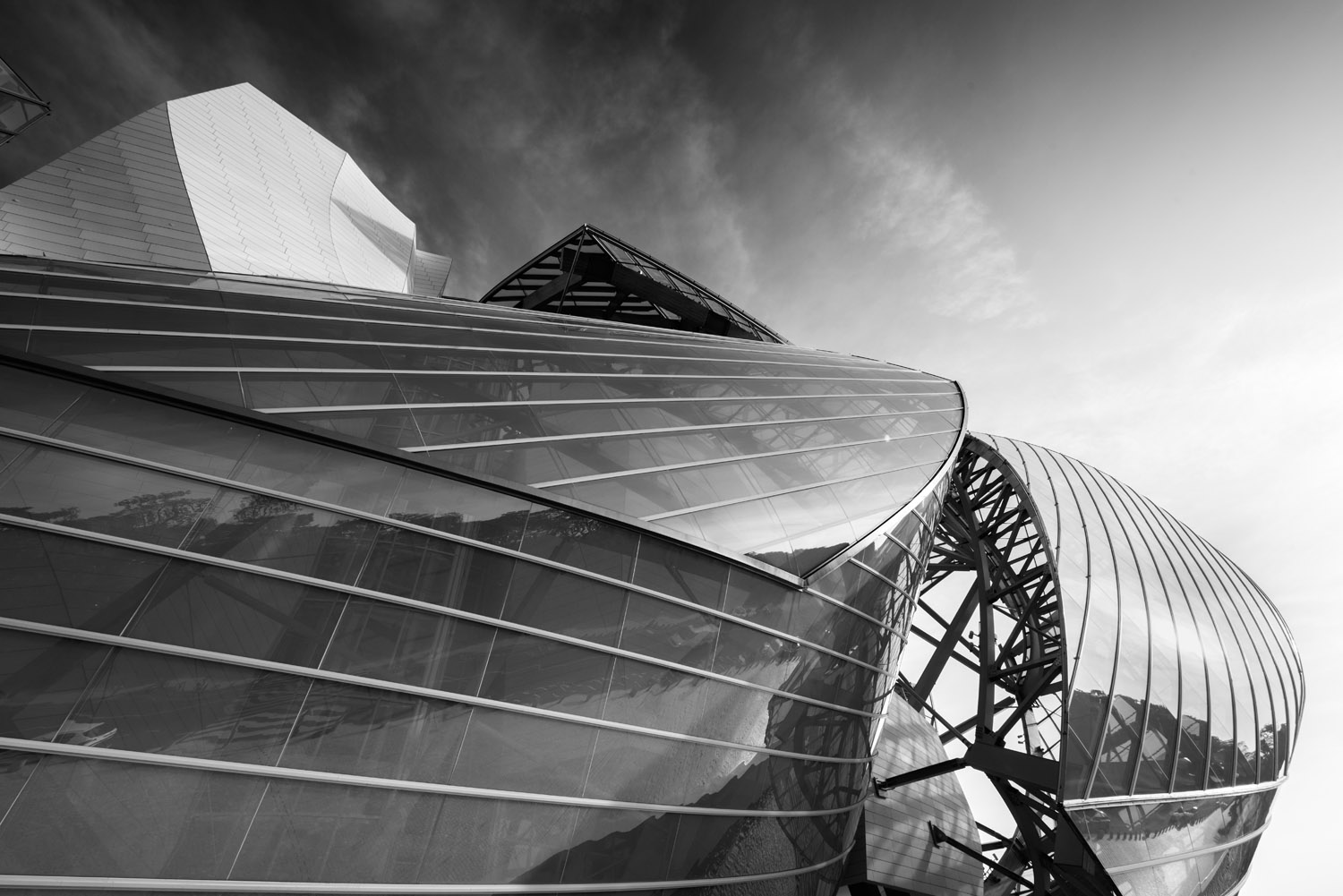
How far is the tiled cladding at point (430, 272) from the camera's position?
39125 millimetres

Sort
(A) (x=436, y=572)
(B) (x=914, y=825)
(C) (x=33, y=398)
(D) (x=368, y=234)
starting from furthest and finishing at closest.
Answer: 1. (D) (x=368, y=234)
2. (B) (x=914, y=825)
3. (A) (x=436, y=572)
4. (C) (x=33, y=398)

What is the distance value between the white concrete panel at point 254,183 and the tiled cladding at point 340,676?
1833 cm

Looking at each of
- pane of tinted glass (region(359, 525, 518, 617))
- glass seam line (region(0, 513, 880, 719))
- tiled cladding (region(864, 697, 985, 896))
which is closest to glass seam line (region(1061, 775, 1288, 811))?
tiled cladding (region(864, 697, 985, 896))

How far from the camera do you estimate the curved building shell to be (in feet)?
15.7

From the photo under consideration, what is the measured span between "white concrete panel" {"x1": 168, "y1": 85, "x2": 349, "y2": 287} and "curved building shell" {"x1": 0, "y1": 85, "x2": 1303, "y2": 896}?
11.8 m

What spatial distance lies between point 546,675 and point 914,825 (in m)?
13.8

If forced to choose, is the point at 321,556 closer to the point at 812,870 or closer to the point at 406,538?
the point at 406,538

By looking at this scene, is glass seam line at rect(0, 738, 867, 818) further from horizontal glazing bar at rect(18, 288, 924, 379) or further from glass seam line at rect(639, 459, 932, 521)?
horizontal glazing bar at rect(18, 288, 924, 379)

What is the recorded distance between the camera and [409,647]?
19.4 ft

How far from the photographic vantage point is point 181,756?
469cm

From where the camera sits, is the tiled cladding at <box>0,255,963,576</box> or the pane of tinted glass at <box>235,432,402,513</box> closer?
the pane of tinted glass at <box>235,432,402,513</box>

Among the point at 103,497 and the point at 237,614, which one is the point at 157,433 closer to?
the point at 103,497

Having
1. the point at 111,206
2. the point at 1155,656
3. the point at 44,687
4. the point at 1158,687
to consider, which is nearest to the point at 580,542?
the point at 44,687

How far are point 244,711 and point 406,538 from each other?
2069mm
